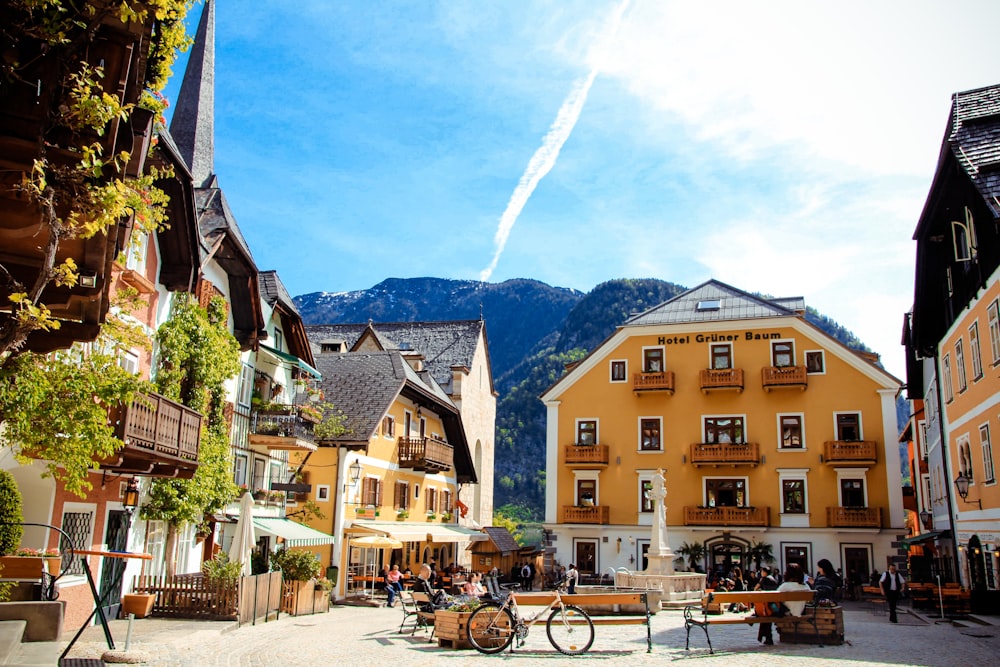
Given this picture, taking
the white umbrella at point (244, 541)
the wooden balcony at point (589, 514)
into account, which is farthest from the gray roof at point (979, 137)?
the wooden balcony at point (589, 514)

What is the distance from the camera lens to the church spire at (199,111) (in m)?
25.9

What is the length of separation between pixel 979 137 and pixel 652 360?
22242mm

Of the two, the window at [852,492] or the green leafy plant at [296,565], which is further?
the window at [852,492]

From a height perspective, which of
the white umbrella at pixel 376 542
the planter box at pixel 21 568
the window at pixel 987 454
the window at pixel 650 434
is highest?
the window at pixel 650 434

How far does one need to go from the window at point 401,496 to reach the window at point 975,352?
70.0 ft

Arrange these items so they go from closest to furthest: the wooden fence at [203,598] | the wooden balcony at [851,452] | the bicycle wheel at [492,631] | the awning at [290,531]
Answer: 1. the bicycle wheel at [492,631]
2. the wooden fence at [203,598]
3. the awning at [290,531]
4. the wooden balcony at [851,452]

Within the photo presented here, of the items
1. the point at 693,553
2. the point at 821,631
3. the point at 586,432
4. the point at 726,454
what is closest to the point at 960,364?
the point at 821,631

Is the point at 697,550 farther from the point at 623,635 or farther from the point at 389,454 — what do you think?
the point at 623,635

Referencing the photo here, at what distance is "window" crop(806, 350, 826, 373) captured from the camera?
1512 inches

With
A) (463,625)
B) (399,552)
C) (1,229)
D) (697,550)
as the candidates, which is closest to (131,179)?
(1,229)

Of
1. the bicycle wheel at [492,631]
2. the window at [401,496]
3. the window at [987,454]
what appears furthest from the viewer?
the window at [401,496]

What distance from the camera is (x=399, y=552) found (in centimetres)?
3534

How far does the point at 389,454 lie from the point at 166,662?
21.1 meters

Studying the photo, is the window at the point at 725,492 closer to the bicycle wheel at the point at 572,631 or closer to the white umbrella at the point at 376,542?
the white umbrella at the point at 376,542
